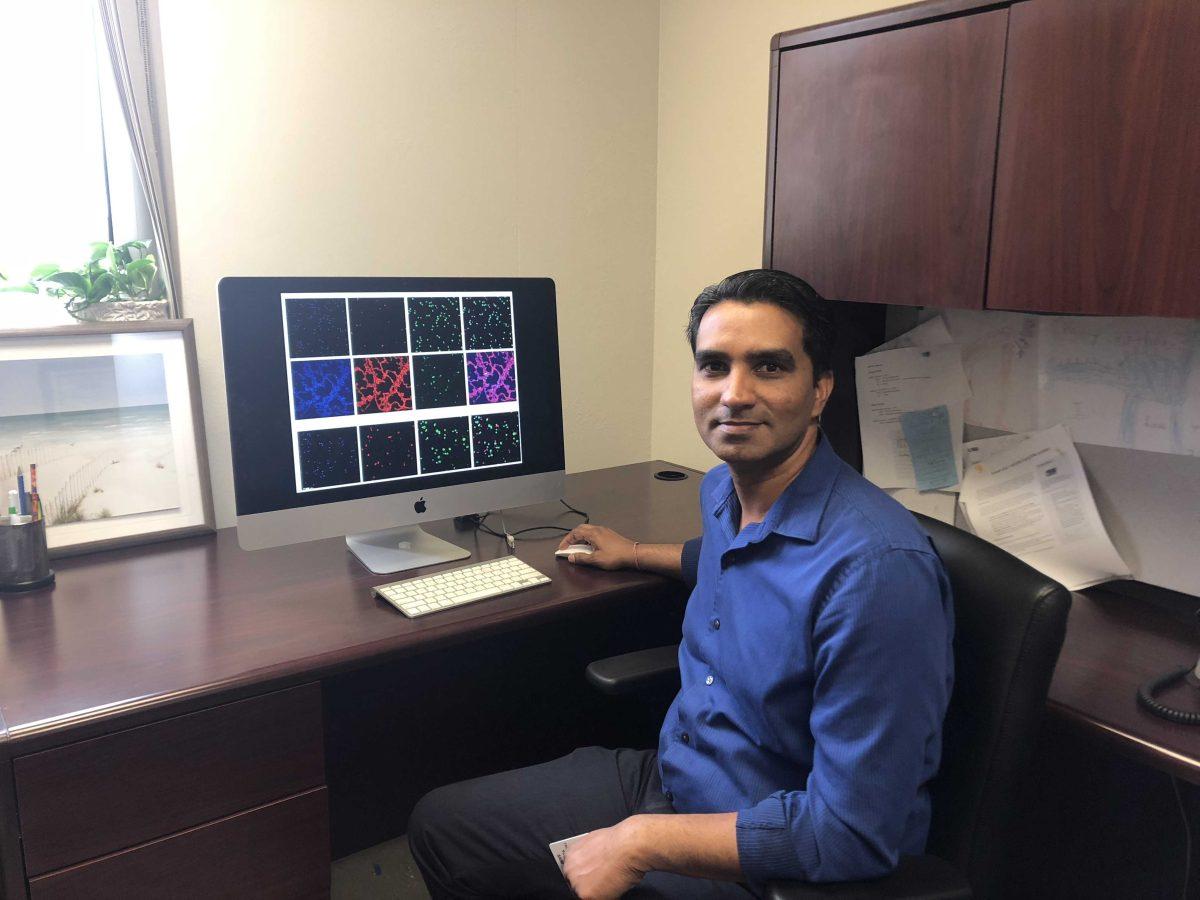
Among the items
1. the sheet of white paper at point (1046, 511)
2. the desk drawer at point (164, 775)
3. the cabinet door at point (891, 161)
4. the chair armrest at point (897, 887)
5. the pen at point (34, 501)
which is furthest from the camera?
the sheet of white paper at point (1046, 511)

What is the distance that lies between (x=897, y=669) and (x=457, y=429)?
96 centimetres

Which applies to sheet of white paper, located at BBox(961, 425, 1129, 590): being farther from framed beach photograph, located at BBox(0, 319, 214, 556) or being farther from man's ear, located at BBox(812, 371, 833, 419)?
framed beach photograph, located at BBox(0, 319, 214, 556)

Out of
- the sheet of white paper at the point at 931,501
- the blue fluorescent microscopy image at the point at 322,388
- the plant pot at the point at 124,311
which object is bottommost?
the sheet of white paper at the point at 931,501

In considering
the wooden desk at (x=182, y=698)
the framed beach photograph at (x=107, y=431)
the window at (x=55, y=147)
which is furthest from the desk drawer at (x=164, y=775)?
the window at (x=55, y=147)

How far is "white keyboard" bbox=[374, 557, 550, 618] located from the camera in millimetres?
1443

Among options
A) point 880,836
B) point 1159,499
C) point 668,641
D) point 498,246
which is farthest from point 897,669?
point 498,246

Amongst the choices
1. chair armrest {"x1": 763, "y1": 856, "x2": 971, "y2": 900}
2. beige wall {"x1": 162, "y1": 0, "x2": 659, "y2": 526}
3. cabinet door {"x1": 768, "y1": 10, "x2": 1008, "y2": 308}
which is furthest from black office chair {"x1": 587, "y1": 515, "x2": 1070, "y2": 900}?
beige wall {"x1": 162, "y1": 0, "x2": 659, "y2": 526}

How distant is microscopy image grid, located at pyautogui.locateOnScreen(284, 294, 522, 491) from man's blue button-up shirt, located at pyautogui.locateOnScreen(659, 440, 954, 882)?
0.58m

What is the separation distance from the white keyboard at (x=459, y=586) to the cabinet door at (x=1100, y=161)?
0.91 m

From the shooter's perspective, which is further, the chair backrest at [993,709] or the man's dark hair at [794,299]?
the man's dark hair at [794,299]

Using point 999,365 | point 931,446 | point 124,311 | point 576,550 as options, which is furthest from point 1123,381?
point 124,311

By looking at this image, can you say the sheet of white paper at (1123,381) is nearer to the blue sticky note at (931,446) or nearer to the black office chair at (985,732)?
the blue sticky note at (931,446)

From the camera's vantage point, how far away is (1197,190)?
3.75ft

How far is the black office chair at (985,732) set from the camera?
97 centimetres
